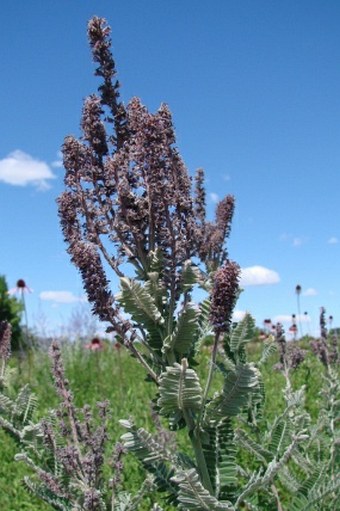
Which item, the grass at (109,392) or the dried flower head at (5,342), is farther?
the grass at (109,392)

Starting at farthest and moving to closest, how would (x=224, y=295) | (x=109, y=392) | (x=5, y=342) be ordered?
1. (x=109, y=392)
2. (x=5, y=342)
3. (x=224, y=295)

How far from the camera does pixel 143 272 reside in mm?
2742

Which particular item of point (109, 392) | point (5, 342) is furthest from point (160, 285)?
point (109, 392)

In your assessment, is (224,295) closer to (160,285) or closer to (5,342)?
(160,285)

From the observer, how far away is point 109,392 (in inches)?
414

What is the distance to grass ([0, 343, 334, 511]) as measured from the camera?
6934 mm

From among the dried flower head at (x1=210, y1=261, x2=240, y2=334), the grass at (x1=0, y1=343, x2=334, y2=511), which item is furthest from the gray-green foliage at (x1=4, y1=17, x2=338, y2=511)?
the grass at (x1=0, y1=343, x2=334, y2=511)

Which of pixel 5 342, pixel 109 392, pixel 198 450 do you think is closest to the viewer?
pixel 198 450

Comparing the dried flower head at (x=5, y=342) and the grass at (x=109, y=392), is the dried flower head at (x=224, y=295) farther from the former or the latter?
the grass at (x=109, y=392)

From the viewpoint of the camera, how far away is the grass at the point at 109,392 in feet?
22.7

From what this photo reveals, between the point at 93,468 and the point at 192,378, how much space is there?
124cm

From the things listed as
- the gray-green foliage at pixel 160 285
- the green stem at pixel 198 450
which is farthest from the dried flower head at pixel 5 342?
the green stem at pixel 198 450

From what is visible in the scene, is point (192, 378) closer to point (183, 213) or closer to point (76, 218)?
point (183, 213)

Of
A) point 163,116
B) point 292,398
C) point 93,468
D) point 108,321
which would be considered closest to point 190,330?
point 108,321
